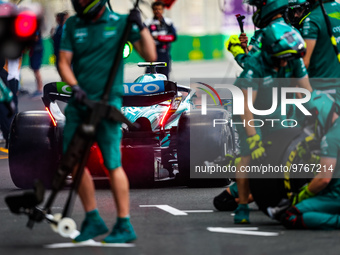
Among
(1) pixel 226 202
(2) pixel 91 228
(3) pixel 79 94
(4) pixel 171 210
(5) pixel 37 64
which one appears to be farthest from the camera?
(5) pixel 37 64

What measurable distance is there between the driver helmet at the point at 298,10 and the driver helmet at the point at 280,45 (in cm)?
202

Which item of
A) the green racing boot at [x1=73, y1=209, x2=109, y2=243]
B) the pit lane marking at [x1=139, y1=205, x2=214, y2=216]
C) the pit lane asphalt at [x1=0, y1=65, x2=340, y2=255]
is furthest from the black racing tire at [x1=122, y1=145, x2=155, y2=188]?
the green racing boot at [x1=73, y1=209, x2=109, y2=243]

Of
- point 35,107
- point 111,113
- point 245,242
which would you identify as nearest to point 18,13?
point 111,113

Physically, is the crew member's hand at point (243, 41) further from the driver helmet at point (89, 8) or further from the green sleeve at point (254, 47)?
the driver helmet at point (89, 8)

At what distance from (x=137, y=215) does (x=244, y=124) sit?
140cm

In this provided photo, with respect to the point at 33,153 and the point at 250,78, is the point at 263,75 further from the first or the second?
the point at 33,153

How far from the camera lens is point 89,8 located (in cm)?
747

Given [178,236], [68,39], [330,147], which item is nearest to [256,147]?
[330,147]

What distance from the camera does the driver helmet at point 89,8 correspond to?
747cm

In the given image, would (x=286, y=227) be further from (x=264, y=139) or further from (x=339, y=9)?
(x=339, y=9)

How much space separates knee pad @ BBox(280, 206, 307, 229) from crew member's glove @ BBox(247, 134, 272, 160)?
481 mm

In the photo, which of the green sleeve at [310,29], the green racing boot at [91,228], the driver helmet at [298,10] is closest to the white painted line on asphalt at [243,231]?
the green racing boot at [91,228]

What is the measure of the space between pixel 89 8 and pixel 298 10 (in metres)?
3.36

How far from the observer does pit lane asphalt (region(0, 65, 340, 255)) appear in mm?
7059
